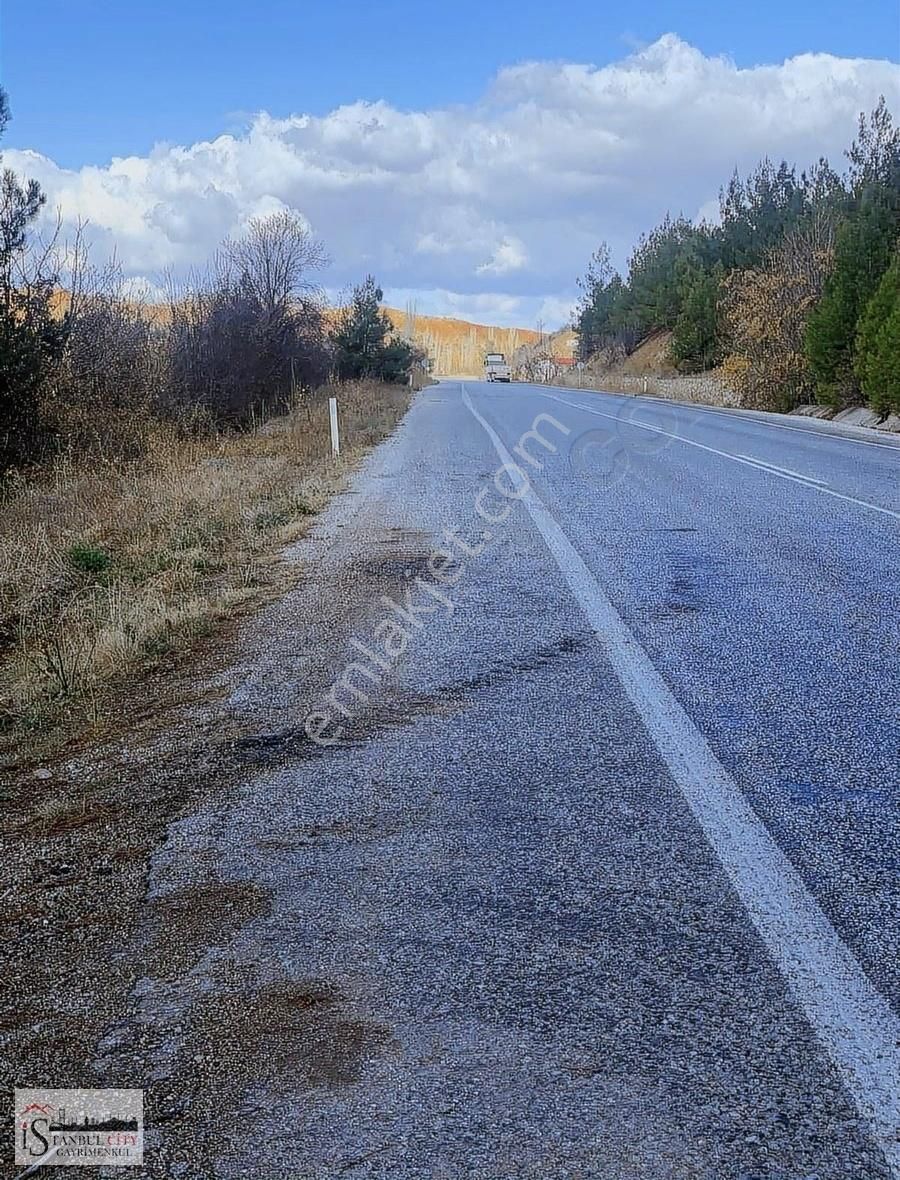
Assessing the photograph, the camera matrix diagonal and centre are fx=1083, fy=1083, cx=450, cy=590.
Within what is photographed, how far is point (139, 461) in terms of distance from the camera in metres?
18.6

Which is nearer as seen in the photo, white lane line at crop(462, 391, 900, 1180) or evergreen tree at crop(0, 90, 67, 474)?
white lane line at crop(462, 391, 900, 1180)

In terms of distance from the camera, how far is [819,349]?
29.6 meters

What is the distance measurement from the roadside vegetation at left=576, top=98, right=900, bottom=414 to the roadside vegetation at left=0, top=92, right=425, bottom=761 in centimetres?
1173

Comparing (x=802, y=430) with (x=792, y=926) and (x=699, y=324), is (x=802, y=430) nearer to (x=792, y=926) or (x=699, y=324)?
(x=792, y=926)

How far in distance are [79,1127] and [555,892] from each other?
1.46 metres

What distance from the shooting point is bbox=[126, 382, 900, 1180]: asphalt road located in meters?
2.25

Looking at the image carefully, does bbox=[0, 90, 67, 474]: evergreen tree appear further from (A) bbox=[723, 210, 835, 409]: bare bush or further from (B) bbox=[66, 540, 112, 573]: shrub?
(A) bbox=[723, 210, 835, 409]: bare bush

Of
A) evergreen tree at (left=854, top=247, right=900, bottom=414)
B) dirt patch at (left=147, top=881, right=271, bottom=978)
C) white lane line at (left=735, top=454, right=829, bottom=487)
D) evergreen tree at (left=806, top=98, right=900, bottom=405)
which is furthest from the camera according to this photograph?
evergreen tree at (left=806, top=98, right=900, bottom=405)

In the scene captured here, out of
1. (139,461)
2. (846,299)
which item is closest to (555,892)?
(139,461)

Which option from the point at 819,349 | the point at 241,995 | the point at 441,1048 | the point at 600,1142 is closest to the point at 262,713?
the point at 241,995

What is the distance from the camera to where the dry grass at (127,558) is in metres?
6.19

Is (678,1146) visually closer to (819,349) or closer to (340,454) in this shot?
(340,454)

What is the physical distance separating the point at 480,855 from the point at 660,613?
11.4 feet

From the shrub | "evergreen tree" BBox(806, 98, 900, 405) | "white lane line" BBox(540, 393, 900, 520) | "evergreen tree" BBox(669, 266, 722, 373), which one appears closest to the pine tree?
"evergreen tree" BBox(806, 98, 900, 405)
